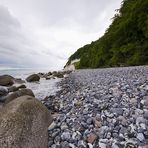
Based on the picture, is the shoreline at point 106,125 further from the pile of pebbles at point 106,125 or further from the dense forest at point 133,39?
the dense forest at point 133,39

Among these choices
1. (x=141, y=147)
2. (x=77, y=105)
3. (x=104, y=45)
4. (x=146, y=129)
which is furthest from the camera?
(x=104, y=45)

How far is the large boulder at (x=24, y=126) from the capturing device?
3.70 meters

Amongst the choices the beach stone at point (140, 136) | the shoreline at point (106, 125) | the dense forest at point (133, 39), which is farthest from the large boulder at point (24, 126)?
the dense forest at point (133, 39)

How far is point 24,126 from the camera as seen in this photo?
4.00 m

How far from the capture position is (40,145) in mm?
4016

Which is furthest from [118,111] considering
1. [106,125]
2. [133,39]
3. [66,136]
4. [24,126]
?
[133,39]

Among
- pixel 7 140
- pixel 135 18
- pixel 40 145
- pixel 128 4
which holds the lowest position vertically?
pixel 40 145

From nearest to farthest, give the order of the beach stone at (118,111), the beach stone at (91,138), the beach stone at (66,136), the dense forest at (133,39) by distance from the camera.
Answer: the beach stone at (91,138) < the beach stone at (66,136) < the beach stone at (118,111) < the dense forest at (133,39)

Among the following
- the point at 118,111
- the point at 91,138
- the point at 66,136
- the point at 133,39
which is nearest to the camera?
the point at 91,138

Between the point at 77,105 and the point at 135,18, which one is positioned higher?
the point at 135,18

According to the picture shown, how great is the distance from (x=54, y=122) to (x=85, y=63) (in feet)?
146

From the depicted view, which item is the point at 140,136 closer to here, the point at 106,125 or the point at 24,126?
the point at 106,125

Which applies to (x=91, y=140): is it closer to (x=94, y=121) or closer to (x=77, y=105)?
(x=94, y=121)

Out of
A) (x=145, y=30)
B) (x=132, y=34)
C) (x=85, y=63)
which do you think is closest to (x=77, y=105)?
(x=145, y=30)
